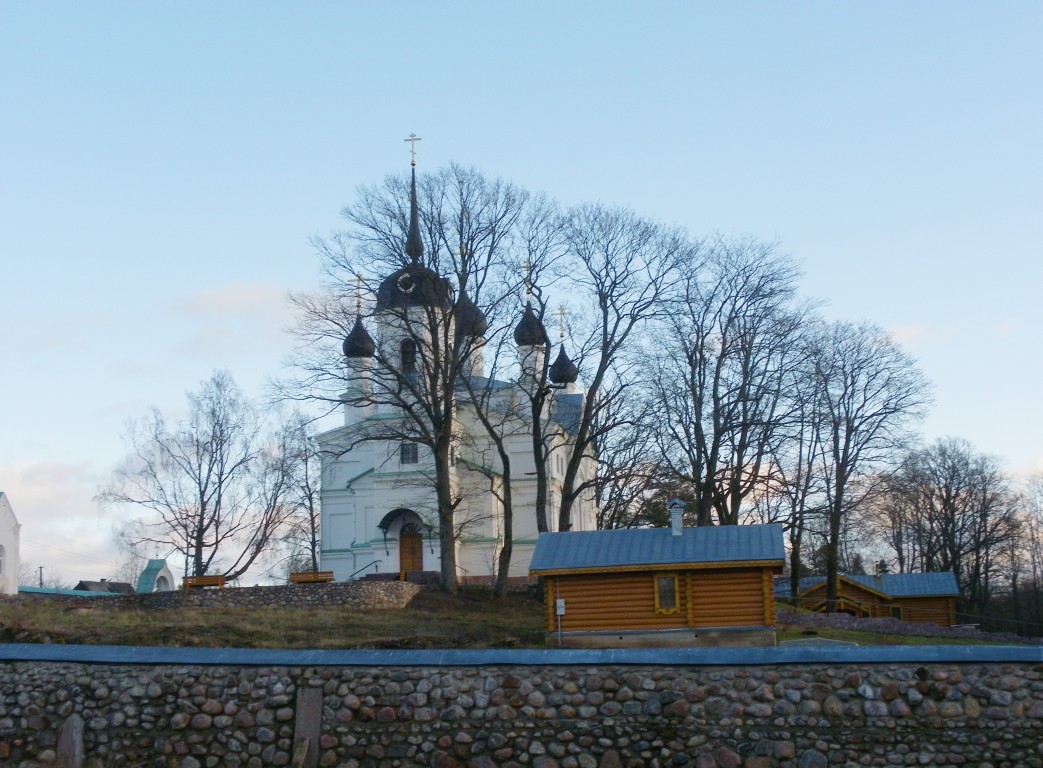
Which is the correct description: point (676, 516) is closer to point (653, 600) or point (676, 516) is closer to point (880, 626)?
point (653, 600)

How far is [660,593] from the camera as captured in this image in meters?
24.3

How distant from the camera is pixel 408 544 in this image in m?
43.3

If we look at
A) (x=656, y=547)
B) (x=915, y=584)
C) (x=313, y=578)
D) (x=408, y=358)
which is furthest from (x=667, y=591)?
Result: (x=915, y=584)

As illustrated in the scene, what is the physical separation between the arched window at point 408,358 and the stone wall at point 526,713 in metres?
22.7

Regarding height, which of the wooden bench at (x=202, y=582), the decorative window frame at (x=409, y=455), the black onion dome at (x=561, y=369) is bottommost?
Result: the wooden bench at (x=202, y=582)

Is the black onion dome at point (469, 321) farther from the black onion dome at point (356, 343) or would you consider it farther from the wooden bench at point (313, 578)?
the wooden bench at point (313, 578)

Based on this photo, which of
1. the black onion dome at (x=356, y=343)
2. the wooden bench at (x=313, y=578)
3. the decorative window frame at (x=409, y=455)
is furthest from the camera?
the decorative window frame at (x=409, y=455)

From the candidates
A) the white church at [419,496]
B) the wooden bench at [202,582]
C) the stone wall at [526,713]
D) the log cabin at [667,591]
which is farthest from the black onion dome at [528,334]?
the stone wall at [526,713]

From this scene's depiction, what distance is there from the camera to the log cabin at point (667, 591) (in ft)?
78.3

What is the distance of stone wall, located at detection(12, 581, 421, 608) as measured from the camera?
93.9ft

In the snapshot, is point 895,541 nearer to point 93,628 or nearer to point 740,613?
point 740,613

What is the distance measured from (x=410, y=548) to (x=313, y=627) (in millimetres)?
19694

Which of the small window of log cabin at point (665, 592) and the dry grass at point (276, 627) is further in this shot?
the small window of log cabin at point (665, 592)

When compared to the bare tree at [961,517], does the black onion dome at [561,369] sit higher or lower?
higher
